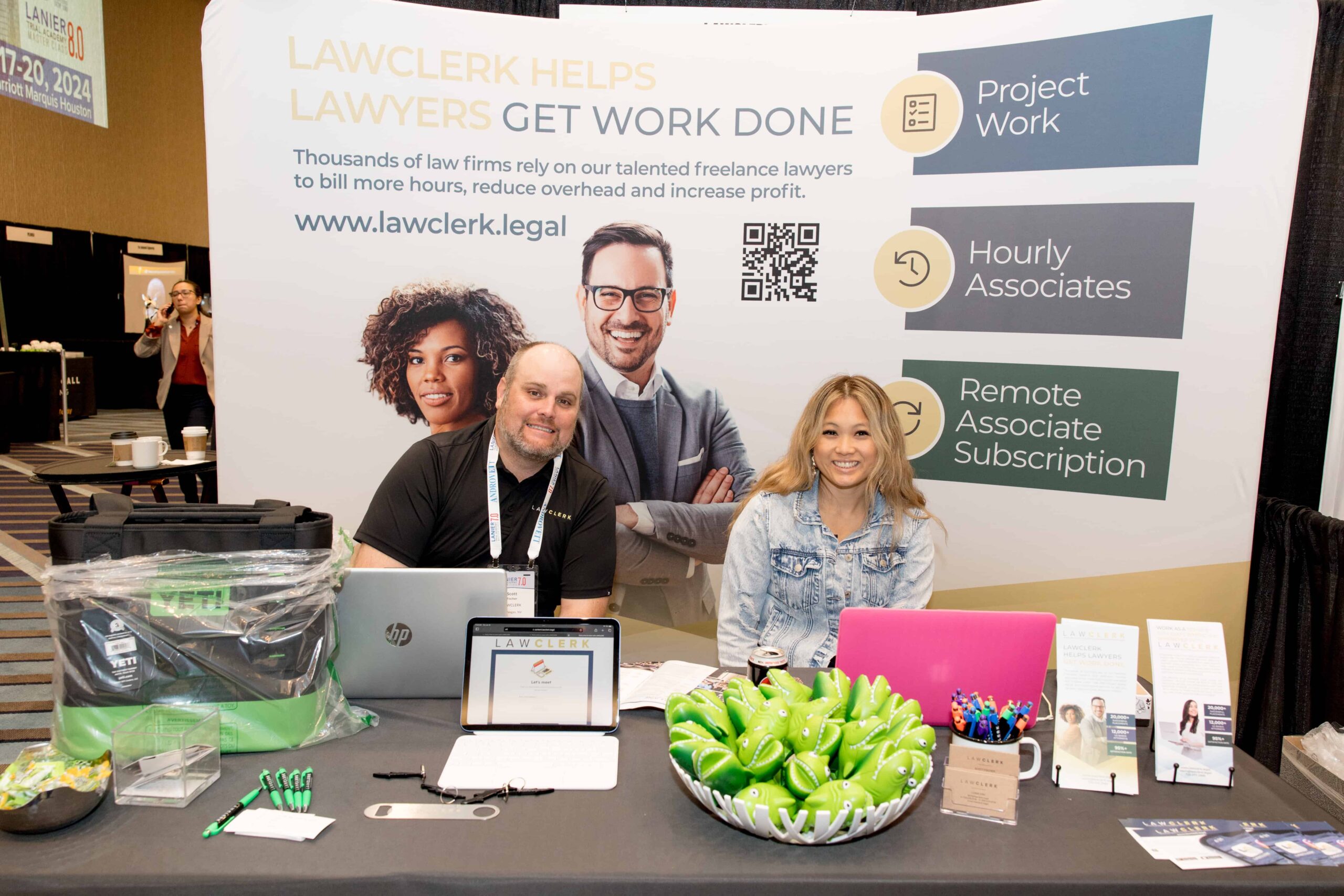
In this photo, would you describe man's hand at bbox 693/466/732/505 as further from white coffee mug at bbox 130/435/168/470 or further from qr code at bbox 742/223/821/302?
white coffee mug at bbox 130/435/168/470

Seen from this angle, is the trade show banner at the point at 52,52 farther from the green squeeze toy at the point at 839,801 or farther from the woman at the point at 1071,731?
the woman at the point at 1071,731

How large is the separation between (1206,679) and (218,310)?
9.09 ft

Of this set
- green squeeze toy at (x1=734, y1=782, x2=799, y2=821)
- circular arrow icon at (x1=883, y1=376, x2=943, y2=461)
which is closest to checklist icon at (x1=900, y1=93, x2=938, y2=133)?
circular arrow icon at (x1=883, y1=376, x2=943, y2=461)

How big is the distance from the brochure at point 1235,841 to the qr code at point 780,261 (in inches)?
74.9

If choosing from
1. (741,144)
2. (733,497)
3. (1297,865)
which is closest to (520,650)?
(1297,865)

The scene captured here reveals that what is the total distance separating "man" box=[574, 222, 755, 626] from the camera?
2791 millimetres

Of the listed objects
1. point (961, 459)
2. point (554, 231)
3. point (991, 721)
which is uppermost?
point (554, 231)

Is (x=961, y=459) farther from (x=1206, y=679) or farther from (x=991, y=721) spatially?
(x=991, y=721)

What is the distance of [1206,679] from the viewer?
129 centimetres

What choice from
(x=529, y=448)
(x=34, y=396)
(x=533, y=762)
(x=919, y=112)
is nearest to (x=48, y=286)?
(x=34, y=396)

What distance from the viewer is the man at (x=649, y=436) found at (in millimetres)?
2791

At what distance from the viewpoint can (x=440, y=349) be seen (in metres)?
2.80

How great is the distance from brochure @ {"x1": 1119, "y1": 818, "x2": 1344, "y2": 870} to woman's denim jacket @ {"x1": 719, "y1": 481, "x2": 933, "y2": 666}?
0.84m

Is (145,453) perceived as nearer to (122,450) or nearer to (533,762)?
(122,450)
